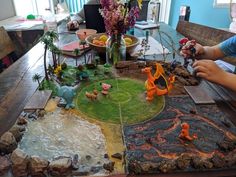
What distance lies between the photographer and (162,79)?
901mm

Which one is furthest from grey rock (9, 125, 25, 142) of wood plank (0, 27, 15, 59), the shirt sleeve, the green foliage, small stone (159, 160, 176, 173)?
wood plank (0, 27, 15, 59)

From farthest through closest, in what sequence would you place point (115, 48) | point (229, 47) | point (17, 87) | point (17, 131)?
point (229, 47), point (115, 48), point (17, 87), point (17, 131)

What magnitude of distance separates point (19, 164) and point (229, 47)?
1223 millimetres

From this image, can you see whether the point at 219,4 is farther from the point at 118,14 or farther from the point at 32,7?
the point at 32,7

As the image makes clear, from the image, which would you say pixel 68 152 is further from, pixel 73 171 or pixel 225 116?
pixel 225 116

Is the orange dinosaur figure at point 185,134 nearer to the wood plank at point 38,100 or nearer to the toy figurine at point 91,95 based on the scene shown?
the toy figurine at point 91,95

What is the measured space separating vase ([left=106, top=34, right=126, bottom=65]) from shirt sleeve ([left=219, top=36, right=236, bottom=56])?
0.60 m

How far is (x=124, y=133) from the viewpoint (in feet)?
1.98

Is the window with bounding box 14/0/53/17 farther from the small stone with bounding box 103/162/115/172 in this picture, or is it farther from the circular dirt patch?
the small stone with bounding box 103/162/115/172

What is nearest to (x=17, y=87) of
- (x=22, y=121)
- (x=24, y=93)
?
(x=24, y=93)

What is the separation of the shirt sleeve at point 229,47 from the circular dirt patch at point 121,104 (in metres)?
0.66

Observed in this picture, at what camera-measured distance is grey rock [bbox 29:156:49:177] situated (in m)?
0.48

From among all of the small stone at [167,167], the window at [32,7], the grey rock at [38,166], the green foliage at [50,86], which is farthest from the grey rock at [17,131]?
the window at [32,7]

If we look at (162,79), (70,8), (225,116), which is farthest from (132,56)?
(70,8)
